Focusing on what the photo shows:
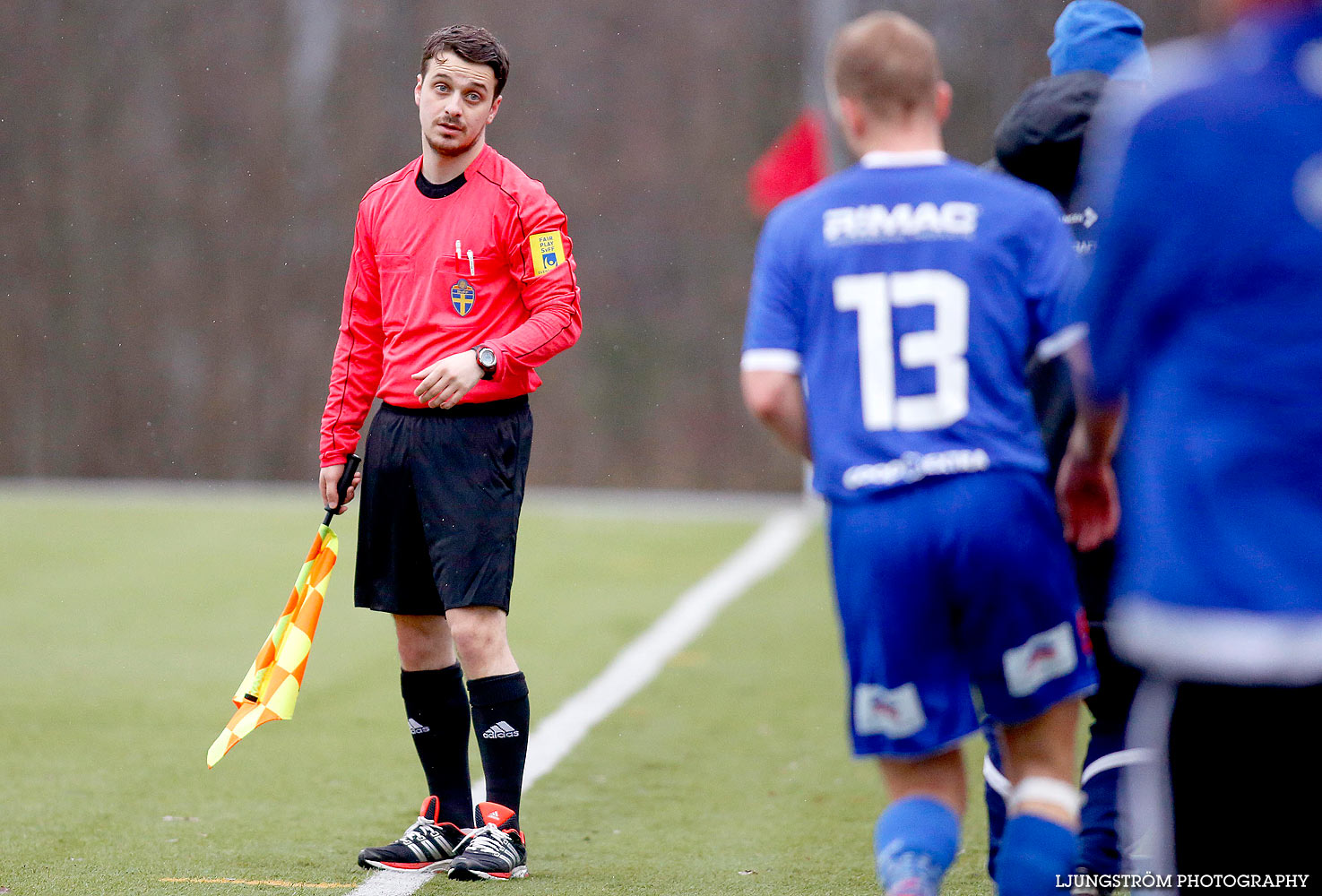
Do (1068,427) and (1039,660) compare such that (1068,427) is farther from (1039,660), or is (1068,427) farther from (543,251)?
(543,251)

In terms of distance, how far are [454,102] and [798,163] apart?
12.4 m

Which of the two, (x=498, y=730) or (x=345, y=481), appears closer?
(x=498, y=730)

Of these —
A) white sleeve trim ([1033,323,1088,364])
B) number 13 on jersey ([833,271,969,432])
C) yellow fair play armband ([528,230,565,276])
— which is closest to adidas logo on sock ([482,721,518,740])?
yellow fair play armband ([528,230,565,276])

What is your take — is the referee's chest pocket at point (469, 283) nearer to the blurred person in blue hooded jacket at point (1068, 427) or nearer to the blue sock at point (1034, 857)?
the blurred person in blue hooded jacket at point (1068, 427)

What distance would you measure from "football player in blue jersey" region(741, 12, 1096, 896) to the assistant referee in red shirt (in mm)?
1489

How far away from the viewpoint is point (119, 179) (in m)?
19.2

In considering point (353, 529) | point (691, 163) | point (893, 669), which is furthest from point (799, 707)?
point (691, 163)

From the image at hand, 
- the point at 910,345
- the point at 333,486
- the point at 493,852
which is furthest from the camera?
the point at 333,486

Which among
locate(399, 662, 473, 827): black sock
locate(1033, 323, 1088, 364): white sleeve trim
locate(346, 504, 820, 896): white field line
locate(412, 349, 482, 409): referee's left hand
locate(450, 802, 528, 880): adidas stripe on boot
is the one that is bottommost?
locate(346, 504, 820, 896): white field line

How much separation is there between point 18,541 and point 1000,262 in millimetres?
10601

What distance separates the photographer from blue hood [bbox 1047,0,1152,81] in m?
3.83

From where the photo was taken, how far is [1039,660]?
9.36ft

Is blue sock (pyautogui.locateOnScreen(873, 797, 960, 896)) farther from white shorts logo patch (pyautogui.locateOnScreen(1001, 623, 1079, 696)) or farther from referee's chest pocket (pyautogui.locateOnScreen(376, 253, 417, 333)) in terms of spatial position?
referee's chest pocket (pyautogui.locateOnScreen(376, 253, 417, 333))

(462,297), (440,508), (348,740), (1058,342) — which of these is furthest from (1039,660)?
(348,740)
